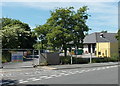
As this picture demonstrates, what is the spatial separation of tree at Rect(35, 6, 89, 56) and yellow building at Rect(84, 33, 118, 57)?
17.6 meters

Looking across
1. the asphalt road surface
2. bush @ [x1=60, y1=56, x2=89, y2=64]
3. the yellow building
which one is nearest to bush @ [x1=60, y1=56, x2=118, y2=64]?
bush @ [x1=60, y1=56, x2=89, y2=64]

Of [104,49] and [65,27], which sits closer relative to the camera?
[65,27]

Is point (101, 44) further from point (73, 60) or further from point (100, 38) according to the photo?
point (73, 60)

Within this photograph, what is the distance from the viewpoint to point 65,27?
32781 millimetres

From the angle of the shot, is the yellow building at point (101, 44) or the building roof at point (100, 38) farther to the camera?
the building roof at point (100, 38)

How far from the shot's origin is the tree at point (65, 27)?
104ft

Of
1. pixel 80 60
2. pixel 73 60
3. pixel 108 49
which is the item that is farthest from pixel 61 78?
pixel 108 49

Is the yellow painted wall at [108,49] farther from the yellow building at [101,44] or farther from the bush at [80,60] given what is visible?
the bush at [80,60]

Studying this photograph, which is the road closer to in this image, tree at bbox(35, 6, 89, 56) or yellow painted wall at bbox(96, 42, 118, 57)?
tree at bbox(35, 6, 89, 56)

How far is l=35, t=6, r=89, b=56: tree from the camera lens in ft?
104

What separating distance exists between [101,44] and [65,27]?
71.5 feet

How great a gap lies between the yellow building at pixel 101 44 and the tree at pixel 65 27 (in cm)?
1755

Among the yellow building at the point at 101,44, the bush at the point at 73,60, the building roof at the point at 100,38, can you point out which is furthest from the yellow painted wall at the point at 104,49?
the bush at the point at 73,60

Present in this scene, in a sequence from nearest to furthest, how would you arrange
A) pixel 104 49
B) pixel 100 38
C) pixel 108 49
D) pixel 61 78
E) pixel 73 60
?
1. pixel 61 78
2. pixel 73 60
3. pixel 108 49
4. pixel 104 49
5. pixel 100 38
